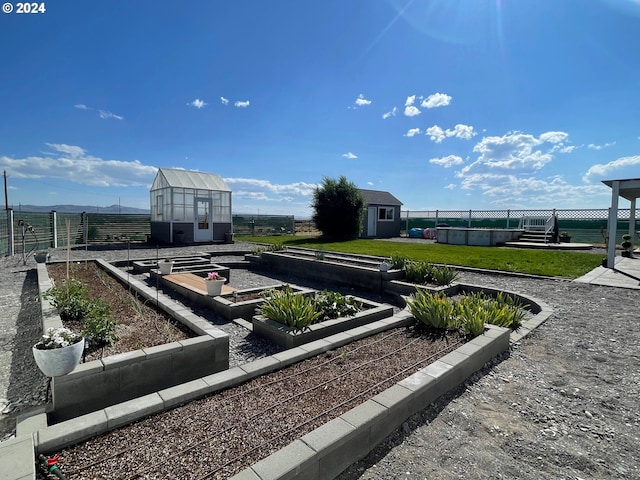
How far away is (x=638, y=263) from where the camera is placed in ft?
34.5

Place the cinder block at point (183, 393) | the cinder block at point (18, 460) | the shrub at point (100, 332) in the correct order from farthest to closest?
1. the shrub at point (100, 332)
2. the cinder block at point (183, 393)
3. the cinder block at point (18, 460)

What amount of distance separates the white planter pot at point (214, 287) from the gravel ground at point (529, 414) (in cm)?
242

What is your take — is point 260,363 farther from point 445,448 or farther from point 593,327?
point 593,327

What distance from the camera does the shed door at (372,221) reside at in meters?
23.4

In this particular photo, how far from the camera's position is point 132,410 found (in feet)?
6.91

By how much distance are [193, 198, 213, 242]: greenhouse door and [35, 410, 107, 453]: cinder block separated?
625 inches

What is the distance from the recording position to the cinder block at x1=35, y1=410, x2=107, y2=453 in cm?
179

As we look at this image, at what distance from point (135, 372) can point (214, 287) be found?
3.04 metres

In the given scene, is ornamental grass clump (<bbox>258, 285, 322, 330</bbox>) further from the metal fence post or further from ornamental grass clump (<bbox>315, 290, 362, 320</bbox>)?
the metal fence post

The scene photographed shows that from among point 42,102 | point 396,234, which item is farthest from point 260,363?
point 396,234

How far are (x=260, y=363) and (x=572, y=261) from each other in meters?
11.6

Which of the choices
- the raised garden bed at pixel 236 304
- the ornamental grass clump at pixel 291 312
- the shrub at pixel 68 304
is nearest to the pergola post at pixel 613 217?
the raised garden bed at pixel 236 304

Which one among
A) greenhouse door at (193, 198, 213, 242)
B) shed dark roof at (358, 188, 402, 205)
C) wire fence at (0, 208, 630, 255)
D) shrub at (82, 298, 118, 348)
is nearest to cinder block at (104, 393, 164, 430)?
shrub at (82, 298, 118, 348)

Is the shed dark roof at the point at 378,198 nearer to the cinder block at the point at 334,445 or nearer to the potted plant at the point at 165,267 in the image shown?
the potted plant at the point at 165,267
